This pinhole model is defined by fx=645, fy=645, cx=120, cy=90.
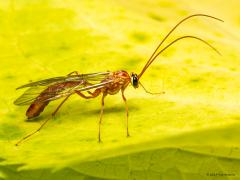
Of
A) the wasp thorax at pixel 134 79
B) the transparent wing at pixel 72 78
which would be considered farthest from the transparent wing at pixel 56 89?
the wasp thorax at pixel 134 79

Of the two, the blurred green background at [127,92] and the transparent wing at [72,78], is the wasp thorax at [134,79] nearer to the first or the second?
the blurred green background at [127,92]

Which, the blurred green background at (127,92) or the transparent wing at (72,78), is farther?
the transparent wing at (72,78)

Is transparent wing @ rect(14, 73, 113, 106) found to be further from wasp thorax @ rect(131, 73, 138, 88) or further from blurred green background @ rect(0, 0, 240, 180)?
wasp thorax @ rect(131, 73, 138, 88)

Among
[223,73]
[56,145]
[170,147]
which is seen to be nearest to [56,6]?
[223,73]

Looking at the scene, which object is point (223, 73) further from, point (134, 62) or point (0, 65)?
point (0, 65)

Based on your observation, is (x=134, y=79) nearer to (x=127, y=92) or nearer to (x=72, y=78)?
(x=127, y=92)

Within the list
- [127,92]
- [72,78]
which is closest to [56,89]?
[72,78]

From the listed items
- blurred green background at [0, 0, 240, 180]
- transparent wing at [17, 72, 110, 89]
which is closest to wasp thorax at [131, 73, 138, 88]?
blurred green background at [0, 0, 240, 180]

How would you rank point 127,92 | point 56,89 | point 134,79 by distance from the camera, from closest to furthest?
1. point 134,79
2. point 56,89
3. point 127,92
